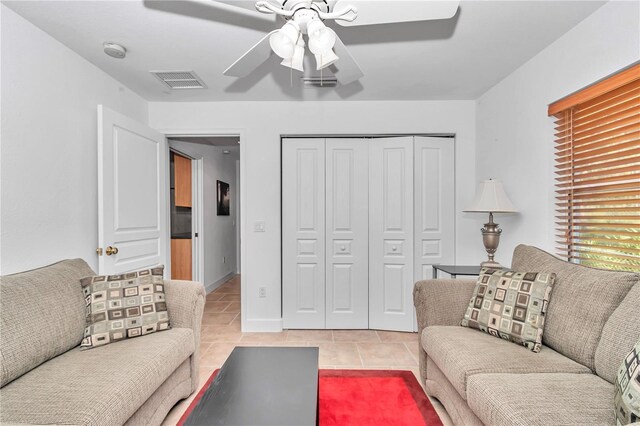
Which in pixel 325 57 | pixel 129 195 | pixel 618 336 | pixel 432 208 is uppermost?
pixel 325 57

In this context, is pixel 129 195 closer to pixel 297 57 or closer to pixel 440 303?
pixel 297 57

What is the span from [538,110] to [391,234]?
1.66 metres

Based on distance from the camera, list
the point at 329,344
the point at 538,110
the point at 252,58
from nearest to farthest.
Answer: the point at 252,58
the point at 538,110
the point at 329,344

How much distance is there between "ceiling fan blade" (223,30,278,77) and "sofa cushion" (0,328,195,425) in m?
1.64

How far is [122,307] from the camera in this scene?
6.22ft

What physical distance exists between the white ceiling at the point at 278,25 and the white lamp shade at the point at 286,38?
646mm

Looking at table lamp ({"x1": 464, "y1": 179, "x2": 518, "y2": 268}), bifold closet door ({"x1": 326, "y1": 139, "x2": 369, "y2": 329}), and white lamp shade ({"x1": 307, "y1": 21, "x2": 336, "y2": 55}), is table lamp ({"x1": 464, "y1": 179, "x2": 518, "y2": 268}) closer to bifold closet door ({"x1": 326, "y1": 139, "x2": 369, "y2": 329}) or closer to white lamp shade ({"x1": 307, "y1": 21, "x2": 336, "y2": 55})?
bifold closet door ({"x1": 326, "y1": 139, "x2": 369, "y2": 329})

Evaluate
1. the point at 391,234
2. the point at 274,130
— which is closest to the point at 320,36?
the point at 274,130

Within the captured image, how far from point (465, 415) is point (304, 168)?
8.30 ft

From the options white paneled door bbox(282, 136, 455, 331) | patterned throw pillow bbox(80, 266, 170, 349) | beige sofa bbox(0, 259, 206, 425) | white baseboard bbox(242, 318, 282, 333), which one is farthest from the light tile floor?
patterned throw pillow bbox(80, 266, 170, 349)

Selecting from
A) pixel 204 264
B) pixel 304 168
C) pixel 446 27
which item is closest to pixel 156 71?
pixel 304 168

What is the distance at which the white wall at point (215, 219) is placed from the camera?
4.84 m

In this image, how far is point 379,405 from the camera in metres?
1.98

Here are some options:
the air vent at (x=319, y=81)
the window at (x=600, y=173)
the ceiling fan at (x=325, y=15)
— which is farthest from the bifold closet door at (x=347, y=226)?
the ceiling fan at (x=325, y=15)
